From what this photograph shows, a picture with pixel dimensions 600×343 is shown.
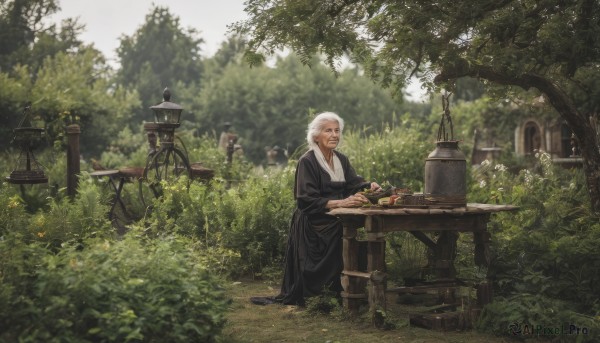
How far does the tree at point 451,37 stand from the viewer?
7.25 m

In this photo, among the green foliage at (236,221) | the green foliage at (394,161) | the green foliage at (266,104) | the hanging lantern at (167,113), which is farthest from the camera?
the green foliage at (266,104)

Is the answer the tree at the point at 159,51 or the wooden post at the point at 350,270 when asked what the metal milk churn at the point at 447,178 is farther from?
the tree at the point at 159,51

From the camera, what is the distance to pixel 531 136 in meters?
26.6

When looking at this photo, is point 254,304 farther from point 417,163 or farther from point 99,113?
point 99,113

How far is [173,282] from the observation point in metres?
5.32

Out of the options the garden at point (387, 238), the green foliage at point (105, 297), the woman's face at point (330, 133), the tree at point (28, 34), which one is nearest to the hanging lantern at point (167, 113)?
the garden at point (387, 238)

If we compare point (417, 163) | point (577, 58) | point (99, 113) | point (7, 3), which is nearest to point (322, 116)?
point (577, 58)

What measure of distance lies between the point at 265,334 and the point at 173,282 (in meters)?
1.45

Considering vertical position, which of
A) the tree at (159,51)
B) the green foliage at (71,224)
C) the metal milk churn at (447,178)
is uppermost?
the tree at (159,51)

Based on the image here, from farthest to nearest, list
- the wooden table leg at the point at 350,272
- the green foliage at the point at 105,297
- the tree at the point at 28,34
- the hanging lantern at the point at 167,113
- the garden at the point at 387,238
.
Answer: the tree at the point at 28,34
the hanging lantern at the point at 167,113
the wooden table leg at the point at 350,272
the garden at the point at 387,238
the green foliage at the point at 105,297

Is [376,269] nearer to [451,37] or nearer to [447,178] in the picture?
[447,178]

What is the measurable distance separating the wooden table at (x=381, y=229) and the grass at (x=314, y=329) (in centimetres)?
19

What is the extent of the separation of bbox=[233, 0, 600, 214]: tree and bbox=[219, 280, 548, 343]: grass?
2596 millimetres

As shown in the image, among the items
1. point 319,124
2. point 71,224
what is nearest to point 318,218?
point 319,124
